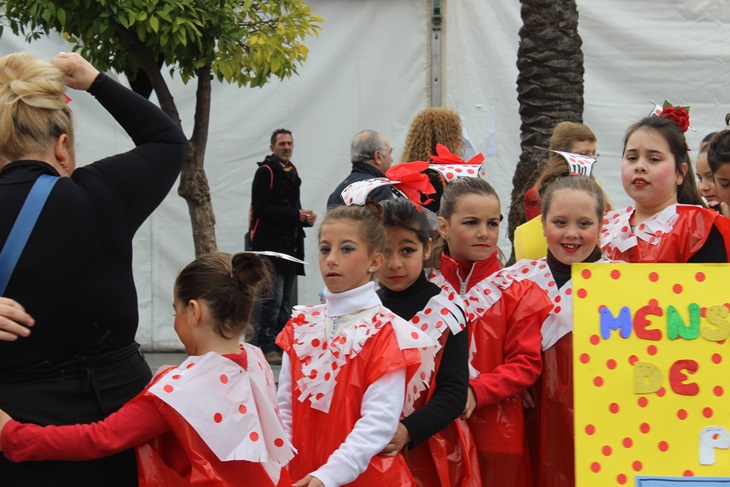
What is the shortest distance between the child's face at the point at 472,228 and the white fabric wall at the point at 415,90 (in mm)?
5350

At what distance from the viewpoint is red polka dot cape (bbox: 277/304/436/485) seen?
2662mm

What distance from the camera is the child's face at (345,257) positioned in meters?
2.81

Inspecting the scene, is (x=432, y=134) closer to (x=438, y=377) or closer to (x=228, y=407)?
(x=438, y=377)

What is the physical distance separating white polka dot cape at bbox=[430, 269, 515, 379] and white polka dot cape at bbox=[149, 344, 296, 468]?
87cm

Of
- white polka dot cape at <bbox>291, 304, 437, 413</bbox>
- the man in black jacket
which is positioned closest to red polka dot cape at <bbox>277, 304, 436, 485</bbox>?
white polka dot cape at <bbox>291, 304, 437, 413</bbox>

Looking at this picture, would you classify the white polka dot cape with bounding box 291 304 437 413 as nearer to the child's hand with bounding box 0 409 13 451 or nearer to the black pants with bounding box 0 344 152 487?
the black pants with bounding box 0 344 152 487

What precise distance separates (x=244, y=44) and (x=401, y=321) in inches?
161

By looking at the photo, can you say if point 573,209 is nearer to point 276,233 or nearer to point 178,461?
point 178,461

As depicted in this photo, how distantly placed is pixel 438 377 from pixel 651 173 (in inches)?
42.6

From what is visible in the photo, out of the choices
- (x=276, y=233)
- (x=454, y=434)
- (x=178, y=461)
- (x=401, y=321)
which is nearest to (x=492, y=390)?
(x=454, y=434)

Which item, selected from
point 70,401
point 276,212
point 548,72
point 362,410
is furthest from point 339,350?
point 276,212

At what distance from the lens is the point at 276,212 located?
25.2 ft

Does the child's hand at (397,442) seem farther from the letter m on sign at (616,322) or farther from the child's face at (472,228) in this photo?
the child's face at (472,228)

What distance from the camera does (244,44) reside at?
6391 millimetres
